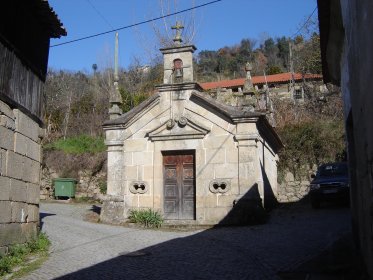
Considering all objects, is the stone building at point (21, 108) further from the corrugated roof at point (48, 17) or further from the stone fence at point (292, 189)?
the stone fence at point (292, 189)

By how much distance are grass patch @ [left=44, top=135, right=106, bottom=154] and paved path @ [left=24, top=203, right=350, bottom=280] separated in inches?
449

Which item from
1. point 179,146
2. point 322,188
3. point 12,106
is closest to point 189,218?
point 179,146

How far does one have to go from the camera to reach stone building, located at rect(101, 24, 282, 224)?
14.4 meters

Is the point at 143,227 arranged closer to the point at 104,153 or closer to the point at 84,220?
the point at 84,220

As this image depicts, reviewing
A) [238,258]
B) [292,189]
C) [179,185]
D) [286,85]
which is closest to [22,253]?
[238,258]

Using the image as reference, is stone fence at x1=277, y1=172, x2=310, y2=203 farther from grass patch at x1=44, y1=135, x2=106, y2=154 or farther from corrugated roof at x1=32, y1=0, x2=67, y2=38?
corrugated roof at x1=32, y1=0, x2=67, y2=38

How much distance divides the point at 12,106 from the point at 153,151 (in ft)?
22.6

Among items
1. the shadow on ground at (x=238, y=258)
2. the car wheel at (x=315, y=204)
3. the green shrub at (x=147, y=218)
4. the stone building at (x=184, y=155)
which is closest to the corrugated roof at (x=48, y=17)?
the stone building at (x=184, y=155)

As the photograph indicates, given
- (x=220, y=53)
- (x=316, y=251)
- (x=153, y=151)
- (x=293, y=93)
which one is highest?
(x=220, y=53)

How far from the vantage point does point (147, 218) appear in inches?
568

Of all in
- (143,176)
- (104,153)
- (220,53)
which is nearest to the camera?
(143,176)

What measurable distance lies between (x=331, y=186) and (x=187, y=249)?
8289 millimetres

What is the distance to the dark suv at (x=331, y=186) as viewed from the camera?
15.9m

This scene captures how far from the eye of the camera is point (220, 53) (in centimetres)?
7644
